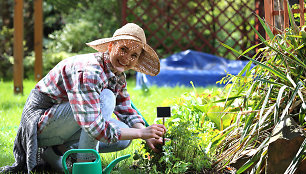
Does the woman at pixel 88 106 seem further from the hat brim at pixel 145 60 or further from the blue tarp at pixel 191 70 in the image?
the blue tarp at pixel 191 70

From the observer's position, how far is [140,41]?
203 cm

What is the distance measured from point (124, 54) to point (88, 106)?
0.29 m

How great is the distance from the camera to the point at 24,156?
87.8 inches

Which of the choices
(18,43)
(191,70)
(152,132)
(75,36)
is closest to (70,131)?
(152,132)

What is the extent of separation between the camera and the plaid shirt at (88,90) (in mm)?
1899

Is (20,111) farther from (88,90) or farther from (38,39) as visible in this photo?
(88,90)

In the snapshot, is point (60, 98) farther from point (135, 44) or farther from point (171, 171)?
point (171, 171)

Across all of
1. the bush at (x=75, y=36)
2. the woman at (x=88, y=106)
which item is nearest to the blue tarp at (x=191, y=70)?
the bush at (x=75, y=36)

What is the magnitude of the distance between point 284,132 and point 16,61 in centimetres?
347

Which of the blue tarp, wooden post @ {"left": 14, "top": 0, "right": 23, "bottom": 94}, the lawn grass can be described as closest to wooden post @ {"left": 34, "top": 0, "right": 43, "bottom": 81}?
the lawn grass

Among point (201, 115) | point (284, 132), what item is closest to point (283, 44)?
point (284, 132)

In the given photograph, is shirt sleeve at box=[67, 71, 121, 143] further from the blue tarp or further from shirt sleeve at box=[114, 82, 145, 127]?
the blue tarp

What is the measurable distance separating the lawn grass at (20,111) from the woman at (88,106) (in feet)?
0.85

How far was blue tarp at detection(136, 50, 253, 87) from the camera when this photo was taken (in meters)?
5.29
